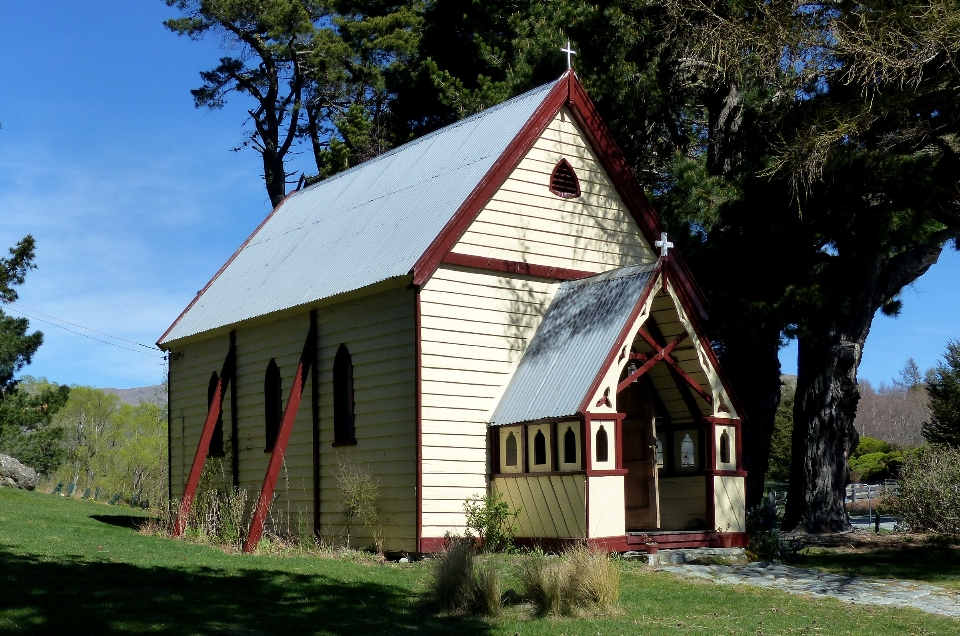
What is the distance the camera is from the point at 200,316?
2778 centimetres

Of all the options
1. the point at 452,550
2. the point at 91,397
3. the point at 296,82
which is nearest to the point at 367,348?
the point at 452,550

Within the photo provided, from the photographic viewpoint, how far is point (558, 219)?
2208 cm

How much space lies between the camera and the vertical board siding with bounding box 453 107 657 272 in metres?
21.1

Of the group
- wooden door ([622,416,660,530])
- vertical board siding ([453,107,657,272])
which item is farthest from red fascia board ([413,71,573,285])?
wooden door ([622,416,660,530])

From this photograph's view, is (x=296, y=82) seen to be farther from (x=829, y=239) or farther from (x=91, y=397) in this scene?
(x=91, y=397)

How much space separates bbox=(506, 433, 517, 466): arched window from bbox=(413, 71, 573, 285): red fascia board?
10.4 ft

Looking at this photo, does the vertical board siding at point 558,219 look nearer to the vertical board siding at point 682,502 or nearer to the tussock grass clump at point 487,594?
the vertical board siding at point 682,502

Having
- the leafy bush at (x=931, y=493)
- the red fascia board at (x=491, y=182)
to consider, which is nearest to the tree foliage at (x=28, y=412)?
the red fascia board at (x=491, y=182)

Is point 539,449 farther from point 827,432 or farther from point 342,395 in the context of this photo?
point 827,432

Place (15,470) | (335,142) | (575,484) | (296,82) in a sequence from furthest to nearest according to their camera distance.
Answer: (296,82) < (335,142) < (15,470) < (575,484)

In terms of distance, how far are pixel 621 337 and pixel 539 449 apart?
2.51 metres

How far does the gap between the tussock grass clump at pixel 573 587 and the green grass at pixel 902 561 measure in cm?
652

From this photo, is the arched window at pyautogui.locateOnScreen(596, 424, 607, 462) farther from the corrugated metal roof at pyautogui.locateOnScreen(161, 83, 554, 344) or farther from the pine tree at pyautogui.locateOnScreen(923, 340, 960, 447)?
the pine tree at pyautogui.locateOnScreen(923, 340, 960, 447)

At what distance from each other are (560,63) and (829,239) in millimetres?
7747
